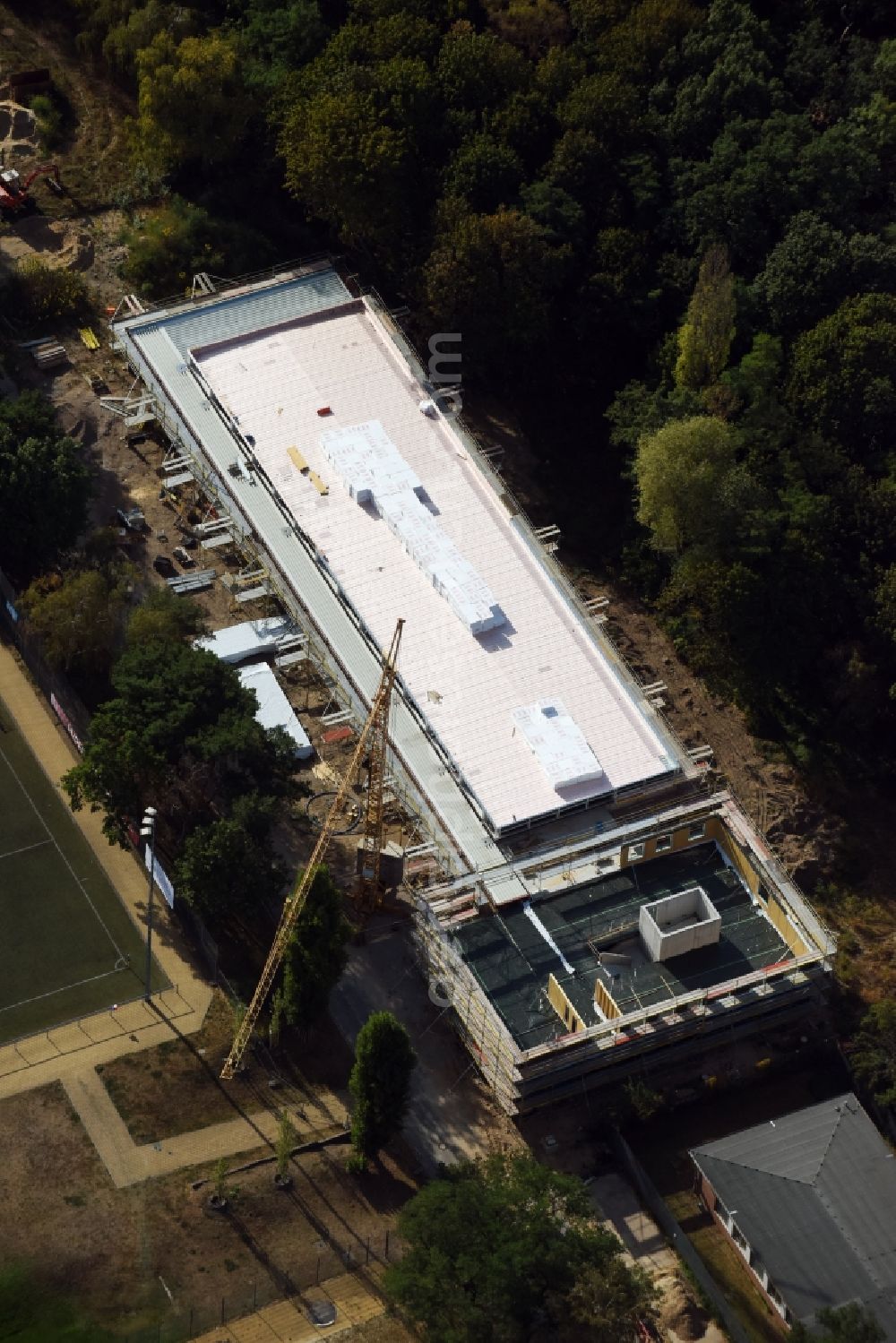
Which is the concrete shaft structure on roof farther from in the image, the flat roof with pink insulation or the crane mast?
the crane mast

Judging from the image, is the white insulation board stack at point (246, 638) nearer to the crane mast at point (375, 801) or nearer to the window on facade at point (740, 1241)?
the crane mast at point (375, 801)

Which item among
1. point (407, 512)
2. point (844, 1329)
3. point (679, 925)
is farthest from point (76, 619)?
point (844, 1329)

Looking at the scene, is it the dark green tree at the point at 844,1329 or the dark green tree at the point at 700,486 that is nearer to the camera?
the dark green tree at the point at 844,1329

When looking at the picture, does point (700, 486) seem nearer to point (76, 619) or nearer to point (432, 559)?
point (432, 559)

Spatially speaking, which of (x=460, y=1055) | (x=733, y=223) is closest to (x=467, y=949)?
(x=460, y=1055)

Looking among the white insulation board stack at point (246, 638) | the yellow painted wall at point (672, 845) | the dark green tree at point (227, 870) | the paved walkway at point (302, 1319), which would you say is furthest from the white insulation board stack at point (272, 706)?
the paved walkway at point (302, 1319)

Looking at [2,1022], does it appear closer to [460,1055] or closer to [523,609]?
[460,1055]
